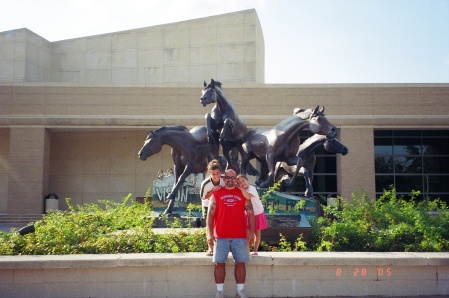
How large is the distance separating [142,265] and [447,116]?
946 inches

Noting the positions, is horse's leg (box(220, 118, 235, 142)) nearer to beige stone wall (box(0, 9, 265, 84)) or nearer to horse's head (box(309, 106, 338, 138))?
horse's head (box(309, 106, 338, 138))

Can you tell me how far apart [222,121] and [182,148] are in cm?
134

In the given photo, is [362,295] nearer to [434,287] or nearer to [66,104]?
[434,287]

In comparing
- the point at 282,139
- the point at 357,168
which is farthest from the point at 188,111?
the point at 282,139

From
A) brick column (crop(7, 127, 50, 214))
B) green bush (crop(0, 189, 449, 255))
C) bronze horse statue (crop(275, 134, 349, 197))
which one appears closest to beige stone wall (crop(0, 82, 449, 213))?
brick column (crop(7, 127, 50, 214))

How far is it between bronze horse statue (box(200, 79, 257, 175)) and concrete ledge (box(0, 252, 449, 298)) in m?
4.31

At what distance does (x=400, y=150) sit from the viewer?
92.2 ft

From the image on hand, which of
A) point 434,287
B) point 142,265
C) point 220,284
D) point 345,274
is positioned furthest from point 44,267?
point 434,287

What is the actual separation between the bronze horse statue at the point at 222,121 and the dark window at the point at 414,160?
18452 mm

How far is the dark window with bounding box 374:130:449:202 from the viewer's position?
28.0 meters

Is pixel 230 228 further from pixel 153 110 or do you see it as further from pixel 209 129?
pixel 153 110

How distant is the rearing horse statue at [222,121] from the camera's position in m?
10.9

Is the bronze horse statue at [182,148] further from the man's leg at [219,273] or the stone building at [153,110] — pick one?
the stone building at [153,110]

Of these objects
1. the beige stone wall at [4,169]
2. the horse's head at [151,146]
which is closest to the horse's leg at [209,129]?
the horse's head at [151,146]
